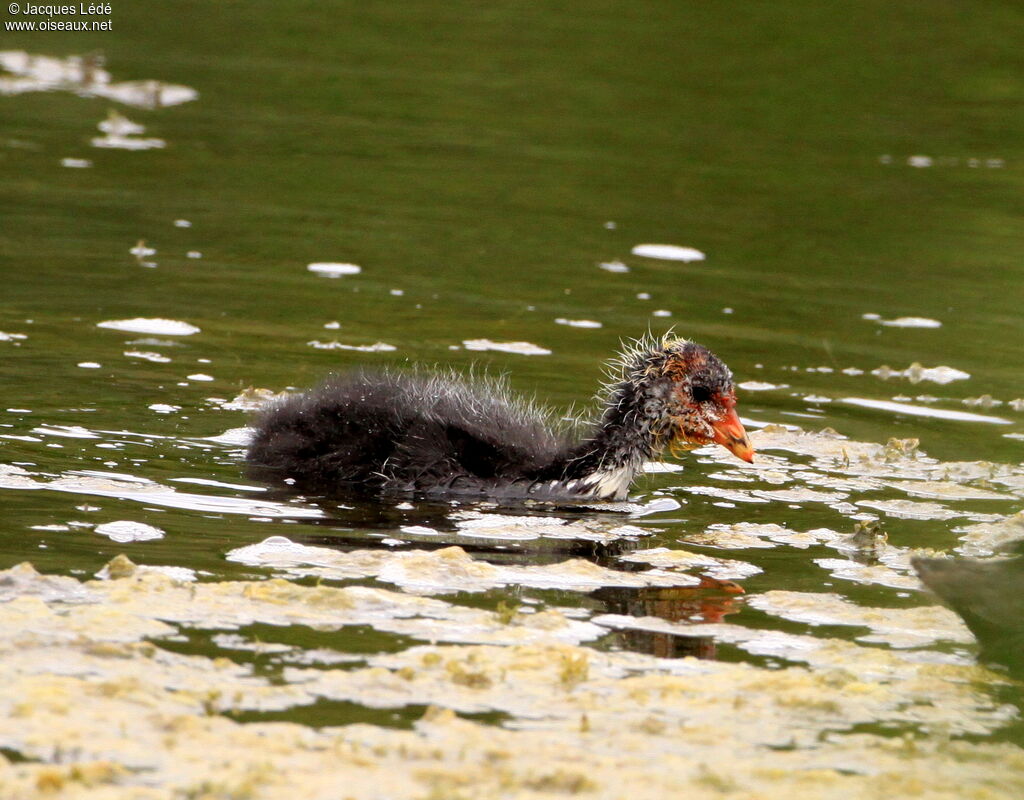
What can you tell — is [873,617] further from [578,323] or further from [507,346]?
[578,323]

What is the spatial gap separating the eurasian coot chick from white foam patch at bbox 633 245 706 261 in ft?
17.6

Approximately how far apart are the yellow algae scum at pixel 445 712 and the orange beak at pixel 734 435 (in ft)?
7.53

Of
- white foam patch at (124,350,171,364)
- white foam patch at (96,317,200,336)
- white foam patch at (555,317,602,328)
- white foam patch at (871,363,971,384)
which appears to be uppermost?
white foam patch at (555,317,602,328)

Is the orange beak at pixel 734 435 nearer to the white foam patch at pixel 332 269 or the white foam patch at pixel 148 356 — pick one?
the white foam patch at pixel 148 356

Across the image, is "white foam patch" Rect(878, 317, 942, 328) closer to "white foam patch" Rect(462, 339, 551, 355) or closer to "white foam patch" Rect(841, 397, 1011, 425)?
"white foam patch" Rect(841, 397, 1011, 425)

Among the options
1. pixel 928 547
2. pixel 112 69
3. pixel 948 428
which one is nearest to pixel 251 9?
pixel 112 69

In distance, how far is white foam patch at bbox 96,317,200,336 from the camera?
9.97 m

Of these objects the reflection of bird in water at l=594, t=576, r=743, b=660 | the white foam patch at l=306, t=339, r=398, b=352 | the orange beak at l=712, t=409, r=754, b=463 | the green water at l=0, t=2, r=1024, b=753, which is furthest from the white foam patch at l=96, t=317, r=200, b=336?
the reflection of bird in water at l=594, t=576, r=743, b=660

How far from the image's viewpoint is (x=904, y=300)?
12531 millimetres

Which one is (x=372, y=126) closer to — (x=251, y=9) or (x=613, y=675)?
(x=251, y=9)

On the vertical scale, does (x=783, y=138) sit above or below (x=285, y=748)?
above

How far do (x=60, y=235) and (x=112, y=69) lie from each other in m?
6.31

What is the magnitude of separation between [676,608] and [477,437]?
77.5 inches

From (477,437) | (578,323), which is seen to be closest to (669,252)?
(578,323)
